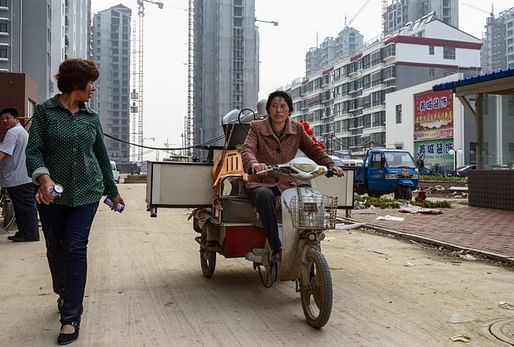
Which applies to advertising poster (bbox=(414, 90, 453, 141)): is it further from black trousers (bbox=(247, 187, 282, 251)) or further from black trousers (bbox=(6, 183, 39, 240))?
black trousers (bbox=(247, 187, 282, 251))

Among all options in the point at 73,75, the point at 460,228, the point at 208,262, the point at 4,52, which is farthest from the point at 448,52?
the point at 73,75

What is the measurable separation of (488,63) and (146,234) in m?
114

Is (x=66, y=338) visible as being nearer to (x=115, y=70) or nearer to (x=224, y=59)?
(x=224, y=59)

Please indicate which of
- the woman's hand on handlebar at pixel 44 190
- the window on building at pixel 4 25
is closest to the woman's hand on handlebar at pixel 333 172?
the woman's hand on handlebar at pixel 44 190

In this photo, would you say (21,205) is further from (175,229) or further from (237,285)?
(237,285)

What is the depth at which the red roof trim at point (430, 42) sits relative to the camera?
6062 centimetres

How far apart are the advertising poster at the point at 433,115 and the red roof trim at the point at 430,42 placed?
44.3ft

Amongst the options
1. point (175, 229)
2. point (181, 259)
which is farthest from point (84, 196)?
point (175, 229)

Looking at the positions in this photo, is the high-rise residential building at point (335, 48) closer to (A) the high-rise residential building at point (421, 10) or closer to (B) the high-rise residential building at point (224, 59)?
(A) the high-rise residential building at point (421, 10)

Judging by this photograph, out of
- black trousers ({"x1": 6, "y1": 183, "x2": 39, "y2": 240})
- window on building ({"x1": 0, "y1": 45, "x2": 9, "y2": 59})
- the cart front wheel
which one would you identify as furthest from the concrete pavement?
window on building ({"x1": 0, "y1": 45, "x2": 9, "y2": 59})

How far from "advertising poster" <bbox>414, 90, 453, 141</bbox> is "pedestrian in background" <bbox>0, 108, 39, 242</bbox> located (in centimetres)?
4130

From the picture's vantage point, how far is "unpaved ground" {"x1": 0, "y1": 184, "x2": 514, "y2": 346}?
3547 mm

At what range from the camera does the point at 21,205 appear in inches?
290

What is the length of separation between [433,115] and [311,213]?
1830 inches
